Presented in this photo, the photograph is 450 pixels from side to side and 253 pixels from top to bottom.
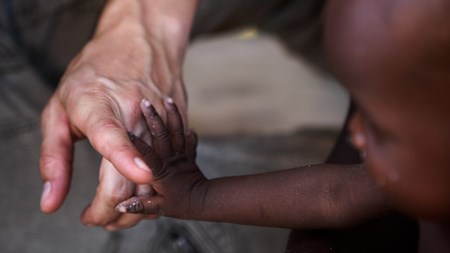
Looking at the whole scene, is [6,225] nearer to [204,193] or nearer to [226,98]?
[204,193]

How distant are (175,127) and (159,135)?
4 centimetres

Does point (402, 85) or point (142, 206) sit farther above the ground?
point (402, 85)

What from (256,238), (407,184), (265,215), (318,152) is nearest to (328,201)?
(265,215)

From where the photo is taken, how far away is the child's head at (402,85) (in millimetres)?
581

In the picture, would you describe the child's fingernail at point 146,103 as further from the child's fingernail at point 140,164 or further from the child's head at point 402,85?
the child's head at point 402,85

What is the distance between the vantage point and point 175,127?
869 mm

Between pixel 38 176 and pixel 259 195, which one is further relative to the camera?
pixel 38 176

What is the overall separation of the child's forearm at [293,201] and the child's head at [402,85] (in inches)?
8.1

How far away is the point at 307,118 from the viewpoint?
1707mm

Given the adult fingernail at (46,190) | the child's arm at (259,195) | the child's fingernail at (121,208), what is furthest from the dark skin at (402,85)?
the adult fingernail at (46,190)

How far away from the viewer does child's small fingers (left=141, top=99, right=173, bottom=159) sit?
0.83 metres

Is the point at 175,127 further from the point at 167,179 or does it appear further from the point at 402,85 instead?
the point at 402,85

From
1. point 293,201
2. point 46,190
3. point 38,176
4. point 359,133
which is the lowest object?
point 38,176

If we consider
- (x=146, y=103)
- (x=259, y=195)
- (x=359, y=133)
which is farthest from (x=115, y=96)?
(x=359, y=133)
